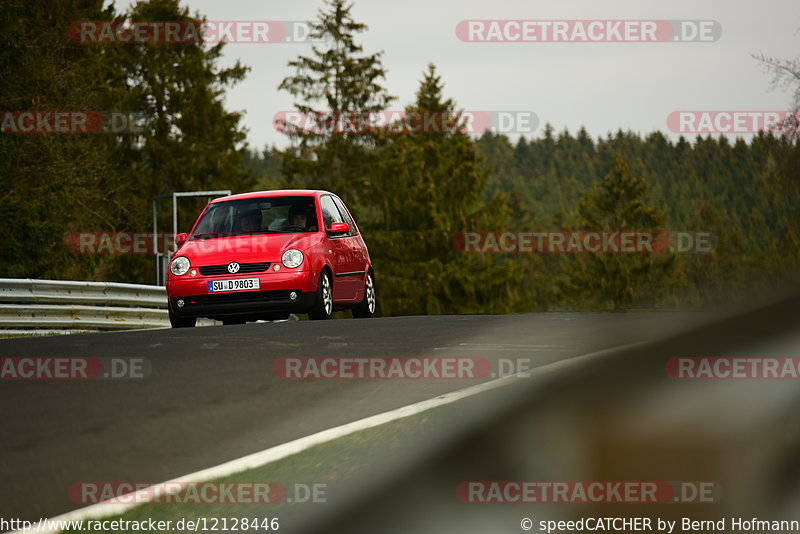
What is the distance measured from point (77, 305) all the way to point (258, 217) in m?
4.35

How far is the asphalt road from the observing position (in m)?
4.96

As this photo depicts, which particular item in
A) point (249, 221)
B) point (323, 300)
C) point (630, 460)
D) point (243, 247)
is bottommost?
point (323, 300)

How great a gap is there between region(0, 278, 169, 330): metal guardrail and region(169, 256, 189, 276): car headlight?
3188mm

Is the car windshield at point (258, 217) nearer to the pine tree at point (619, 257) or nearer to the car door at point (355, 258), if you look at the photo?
the car door at point (355, 258)

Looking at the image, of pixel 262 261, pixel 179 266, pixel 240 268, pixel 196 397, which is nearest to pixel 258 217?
pixel 262 261

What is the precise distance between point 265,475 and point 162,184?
50.6 metres

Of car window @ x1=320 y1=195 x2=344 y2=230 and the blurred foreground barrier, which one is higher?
car window @ x1=320 y1=195 x2=344 y2=230

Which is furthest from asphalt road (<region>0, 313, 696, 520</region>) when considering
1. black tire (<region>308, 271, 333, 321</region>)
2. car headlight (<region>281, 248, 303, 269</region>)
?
black tire (<region>308, 271, 333, 321</region>)

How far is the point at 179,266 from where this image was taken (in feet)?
47.1

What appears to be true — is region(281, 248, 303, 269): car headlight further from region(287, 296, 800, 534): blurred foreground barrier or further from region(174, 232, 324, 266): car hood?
region(287, 296, 800, 534): blurred foreground barrier

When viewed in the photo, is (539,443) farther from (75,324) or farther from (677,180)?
(677,180)

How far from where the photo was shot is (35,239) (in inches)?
1291

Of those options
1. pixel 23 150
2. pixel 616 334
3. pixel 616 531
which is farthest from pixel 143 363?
pixel 23 150

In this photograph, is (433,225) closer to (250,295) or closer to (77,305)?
(77,305)
